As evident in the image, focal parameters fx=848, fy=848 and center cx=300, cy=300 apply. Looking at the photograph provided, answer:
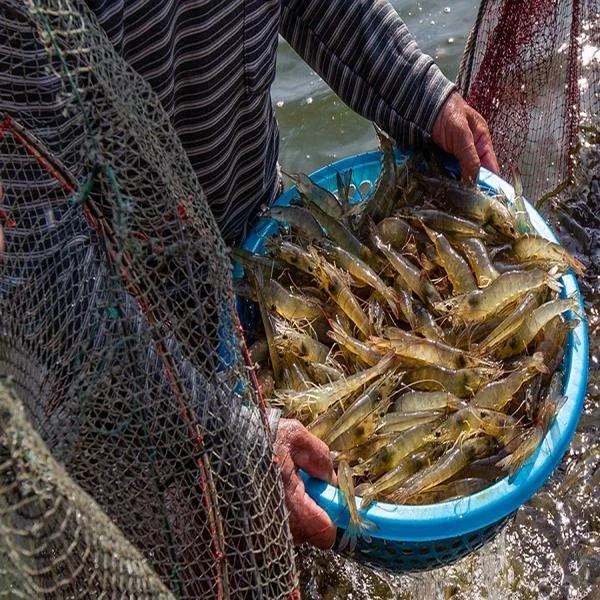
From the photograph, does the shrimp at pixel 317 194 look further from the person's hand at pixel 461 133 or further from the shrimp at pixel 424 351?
the shrimp at pixel 424 351

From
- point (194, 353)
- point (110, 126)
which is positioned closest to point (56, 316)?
point (194, 353)

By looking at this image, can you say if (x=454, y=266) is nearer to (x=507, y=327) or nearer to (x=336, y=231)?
(x=507, y=327)

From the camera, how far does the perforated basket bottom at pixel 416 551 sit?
8.10 feet

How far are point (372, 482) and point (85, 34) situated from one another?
5.11ft

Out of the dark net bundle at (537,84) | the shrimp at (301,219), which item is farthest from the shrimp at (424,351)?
the dark net bundle at (537,84)

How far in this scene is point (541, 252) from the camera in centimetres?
304

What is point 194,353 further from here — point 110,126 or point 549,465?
Result: point 549,465

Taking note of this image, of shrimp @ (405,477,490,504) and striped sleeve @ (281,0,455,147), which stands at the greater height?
striped sleeve @ (281,0,455,147)

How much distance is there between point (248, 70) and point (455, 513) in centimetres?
153

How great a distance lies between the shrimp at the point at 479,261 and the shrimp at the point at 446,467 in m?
0.61

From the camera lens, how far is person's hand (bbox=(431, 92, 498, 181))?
315cm

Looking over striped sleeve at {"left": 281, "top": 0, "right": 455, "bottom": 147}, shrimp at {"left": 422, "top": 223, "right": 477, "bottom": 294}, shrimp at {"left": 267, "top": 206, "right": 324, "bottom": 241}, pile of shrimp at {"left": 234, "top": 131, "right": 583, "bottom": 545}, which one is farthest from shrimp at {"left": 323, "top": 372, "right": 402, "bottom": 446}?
striped sleeve at {"left": 281, "top": 0, "right": 455, "bottom": 147}

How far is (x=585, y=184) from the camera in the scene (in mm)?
Result: 4754

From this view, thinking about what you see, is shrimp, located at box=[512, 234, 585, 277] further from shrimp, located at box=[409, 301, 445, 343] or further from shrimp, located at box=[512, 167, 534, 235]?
shrimp, located at box=[409, 301, 445, 343]
